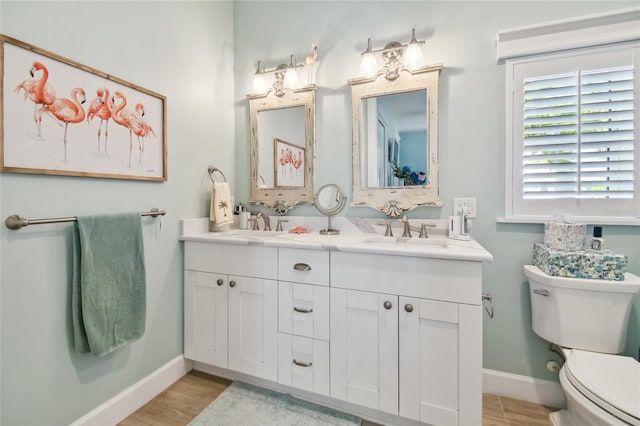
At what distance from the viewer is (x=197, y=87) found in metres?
1.88

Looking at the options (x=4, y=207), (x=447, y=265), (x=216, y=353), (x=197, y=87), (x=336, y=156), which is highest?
(x=197, y=87)

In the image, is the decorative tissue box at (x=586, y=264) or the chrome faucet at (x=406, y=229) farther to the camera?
the chrome faucet at (x=406, y=229)

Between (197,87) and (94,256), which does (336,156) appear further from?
(94,256)

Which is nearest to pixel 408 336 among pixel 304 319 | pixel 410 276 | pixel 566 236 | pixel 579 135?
pixel 410 276

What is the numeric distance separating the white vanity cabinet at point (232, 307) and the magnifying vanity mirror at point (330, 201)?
0.52 metres

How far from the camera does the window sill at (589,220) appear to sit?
139 cm

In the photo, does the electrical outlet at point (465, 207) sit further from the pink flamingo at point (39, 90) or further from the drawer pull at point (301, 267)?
the pink flamingo at point (39, 90)


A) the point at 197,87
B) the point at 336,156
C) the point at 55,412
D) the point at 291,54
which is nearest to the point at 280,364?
the point at 55,412

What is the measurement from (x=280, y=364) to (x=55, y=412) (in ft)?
3.06

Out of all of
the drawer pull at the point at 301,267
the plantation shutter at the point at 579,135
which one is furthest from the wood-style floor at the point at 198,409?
the plantation shutter at the point at 579,135

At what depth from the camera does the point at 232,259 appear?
1629mm

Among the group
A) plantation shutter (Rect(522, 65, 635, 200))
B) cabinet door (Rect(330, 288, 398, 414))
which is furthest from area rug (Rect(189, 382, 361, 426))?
plantation shutter (Rect(522, 65, 635, 200))

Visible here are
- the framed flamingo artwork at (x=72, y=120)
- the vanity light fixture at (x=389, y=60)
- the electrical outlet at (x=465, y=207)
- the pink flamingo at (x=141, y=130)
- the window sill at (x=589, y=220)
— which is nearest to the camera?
the framed flamingo artwork at (x=72, y=120)

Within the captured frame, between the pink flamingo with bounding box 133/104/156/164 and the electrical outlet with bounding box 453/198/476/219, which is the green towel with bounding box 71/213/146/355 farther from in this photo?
the electrical outlet with bounding box 453/198/476/219
